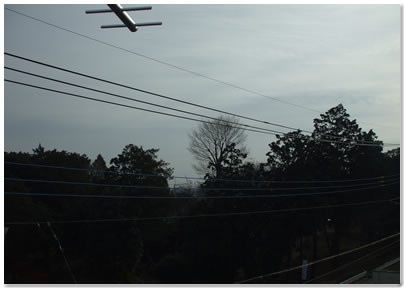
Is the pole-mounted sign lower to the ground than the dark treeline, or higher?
higher

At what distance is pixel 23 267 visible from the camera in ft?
73.9

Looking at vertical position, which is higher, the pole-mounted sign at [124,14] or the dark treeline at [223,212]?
the pole-mounted sign at [124,14]

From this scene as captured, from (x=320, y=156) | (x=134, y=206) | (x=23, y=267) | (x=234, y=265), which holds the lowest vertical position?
(x=234, y=265)

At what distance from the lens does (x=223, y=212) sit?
3120 cm

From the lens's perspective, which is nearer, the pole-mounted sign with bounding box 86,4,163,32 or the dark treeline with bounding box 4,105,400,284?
the pole-mounted sign with bounding box 86,4,163,32

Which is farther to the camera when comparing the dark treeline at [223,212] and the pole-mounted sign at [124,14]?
the dark treeline at [223,212]

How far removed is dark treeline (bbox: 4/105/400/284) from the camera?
29391 mm

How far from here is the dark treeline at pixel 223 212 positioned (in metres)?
29.4

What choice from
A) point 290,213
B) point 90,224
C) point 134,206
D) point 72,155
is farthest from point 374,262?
point 72,155

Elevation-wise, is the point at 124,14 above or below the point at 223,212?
above

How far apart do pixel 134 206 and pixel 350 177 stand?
1504 cm

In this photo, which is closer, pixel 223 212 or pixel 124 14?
pixel 124 14

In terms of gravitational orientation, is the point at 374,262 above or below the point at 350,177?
below

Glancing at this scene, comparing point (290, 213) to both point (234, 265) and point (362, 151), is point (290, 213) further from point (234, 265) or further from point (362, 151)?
point (362, 151)
